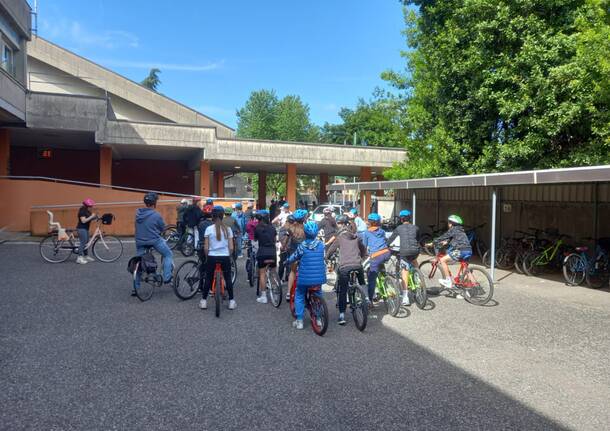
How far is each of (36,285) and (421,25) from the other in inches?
663

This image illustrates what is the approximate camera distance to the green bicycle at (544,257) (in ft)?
38.8

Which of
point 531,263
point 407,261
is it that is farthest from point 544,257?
point 407,261

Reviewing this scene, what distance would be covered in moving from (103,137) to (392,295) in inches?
670

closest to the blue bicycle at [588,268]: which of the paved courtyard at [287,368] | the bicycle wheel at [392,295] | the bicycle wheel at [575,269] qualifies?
the bicycle wheel at [575,269]

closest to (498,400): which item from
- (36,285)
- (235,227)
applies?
(235,227)

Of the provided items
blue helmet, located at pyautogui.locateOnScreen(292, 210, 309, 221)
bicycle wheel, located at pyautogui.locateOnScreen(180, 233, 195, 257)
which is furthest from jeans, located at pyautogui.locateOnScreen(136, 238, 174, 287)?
bicycle wheel, located at pyautogui.locateOnScreen(180, 233, 195, 257)

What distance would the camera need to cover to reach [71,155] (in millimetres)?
27484

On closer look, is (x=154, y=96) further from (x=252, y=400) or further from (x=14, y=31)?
(x=252, y=400)

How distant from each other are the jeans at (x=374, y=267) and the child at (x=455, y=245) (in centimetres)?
144

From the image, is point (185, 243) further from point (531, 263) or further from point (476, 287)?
point (531, 263)

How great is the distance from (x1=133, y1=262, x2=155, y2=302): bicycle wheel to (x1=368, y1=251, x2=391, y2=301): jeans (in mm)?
3813

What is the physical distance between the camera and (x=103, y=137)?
807 inches

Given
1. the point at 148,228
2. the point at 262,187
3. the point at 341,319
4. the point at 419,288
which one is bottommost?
the point at 341,319

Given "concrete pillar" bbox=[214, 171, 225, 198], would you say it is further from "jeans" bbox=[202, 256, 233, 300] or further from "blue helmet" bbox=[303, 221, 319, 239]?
"blue helmet" bbox=[303, 221, 319, 239]
